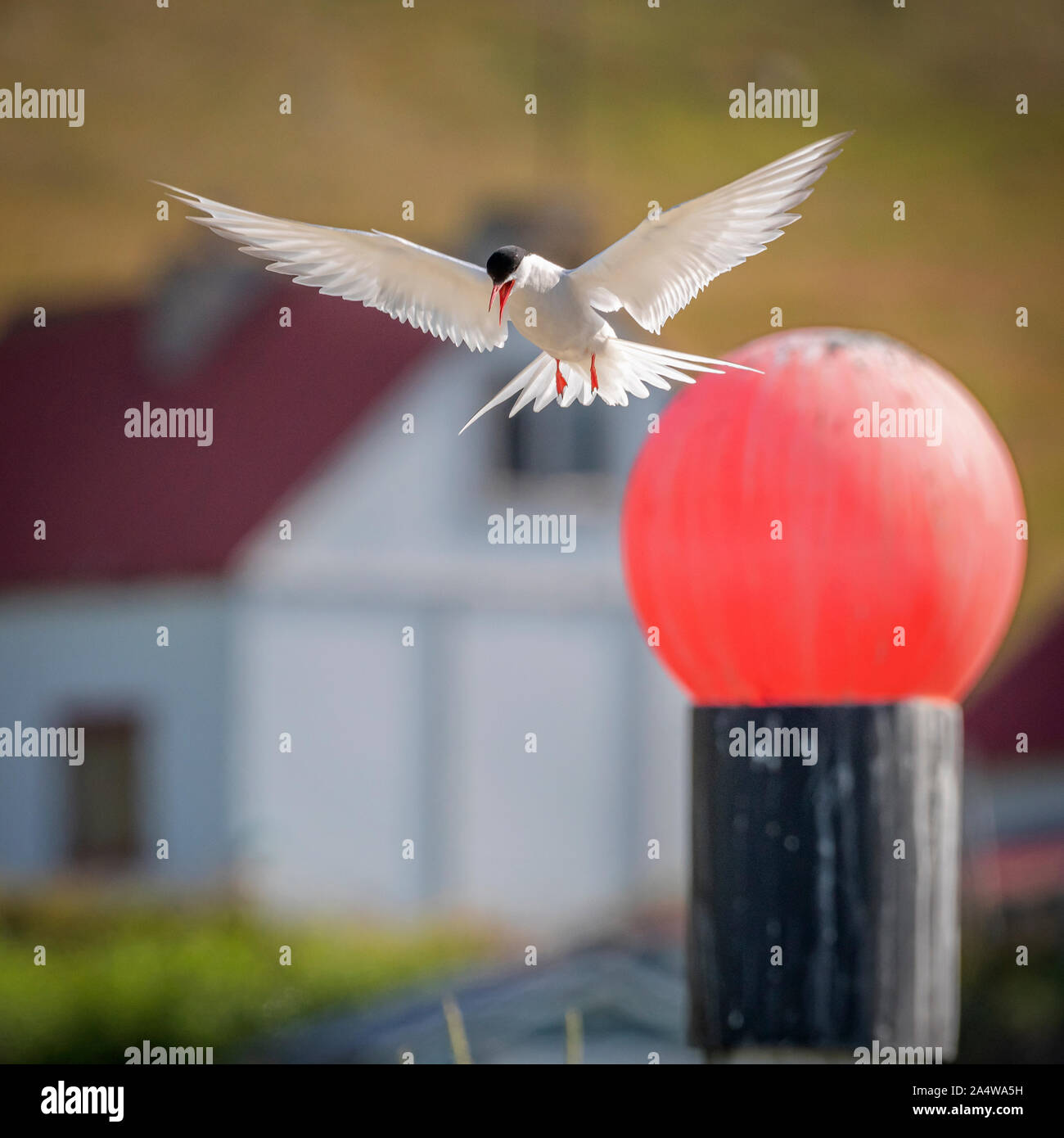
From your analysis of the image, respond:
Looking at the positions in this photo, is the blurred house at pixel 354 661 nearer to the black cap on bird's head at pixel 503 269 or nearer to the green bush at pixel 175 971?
the green bush at pixel 175 971

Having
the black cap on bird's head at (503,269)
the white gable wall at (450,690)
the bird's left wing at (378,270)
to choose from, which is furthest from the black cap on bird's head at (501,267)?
the white gable wall at (450,690)

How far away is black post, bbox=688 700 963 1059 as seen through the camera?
4117 mm

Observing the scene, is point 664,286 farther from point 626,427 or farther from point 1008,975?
point 626,427

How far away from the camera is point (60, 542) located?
13.9m

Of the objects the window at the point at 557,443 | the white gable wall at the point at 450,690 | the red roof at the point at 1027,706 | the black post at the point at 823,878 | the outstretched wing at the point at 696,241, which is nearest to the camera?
the outstretched wing at the point at 696,241

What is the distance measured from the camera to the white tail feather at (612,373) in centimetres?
414

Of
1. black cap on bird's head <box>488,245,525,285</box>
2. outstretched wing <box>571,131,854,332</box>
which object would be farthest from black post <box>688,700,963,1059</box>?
black cap on bird's head <box>488,245,525,285</box>

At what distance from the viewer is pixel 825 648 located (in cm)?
408

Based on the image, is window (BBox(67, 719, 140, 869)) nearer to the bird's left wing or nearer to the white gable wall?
the white gable wall

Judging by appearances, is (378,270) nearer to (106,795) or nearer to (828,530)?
(828,530)

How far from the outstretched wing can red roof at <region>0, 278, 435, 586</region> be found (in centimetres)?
916

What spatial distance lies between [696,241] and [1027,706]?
9642 mm

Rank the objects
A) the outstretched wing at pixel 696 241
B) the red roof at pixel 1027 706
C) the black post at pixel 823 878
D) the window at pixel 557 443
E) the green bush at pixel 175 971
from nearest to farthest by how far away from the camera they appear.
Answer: the outstretched wing at pixel 696 241 → the black post at pixel 823 878 → the green bush at pixel 175 971 → the red roof at pixel 1027 706 → the window at pixel 557 443

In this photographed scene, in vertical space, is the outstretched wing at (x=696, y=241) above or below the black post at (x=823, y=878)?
above
